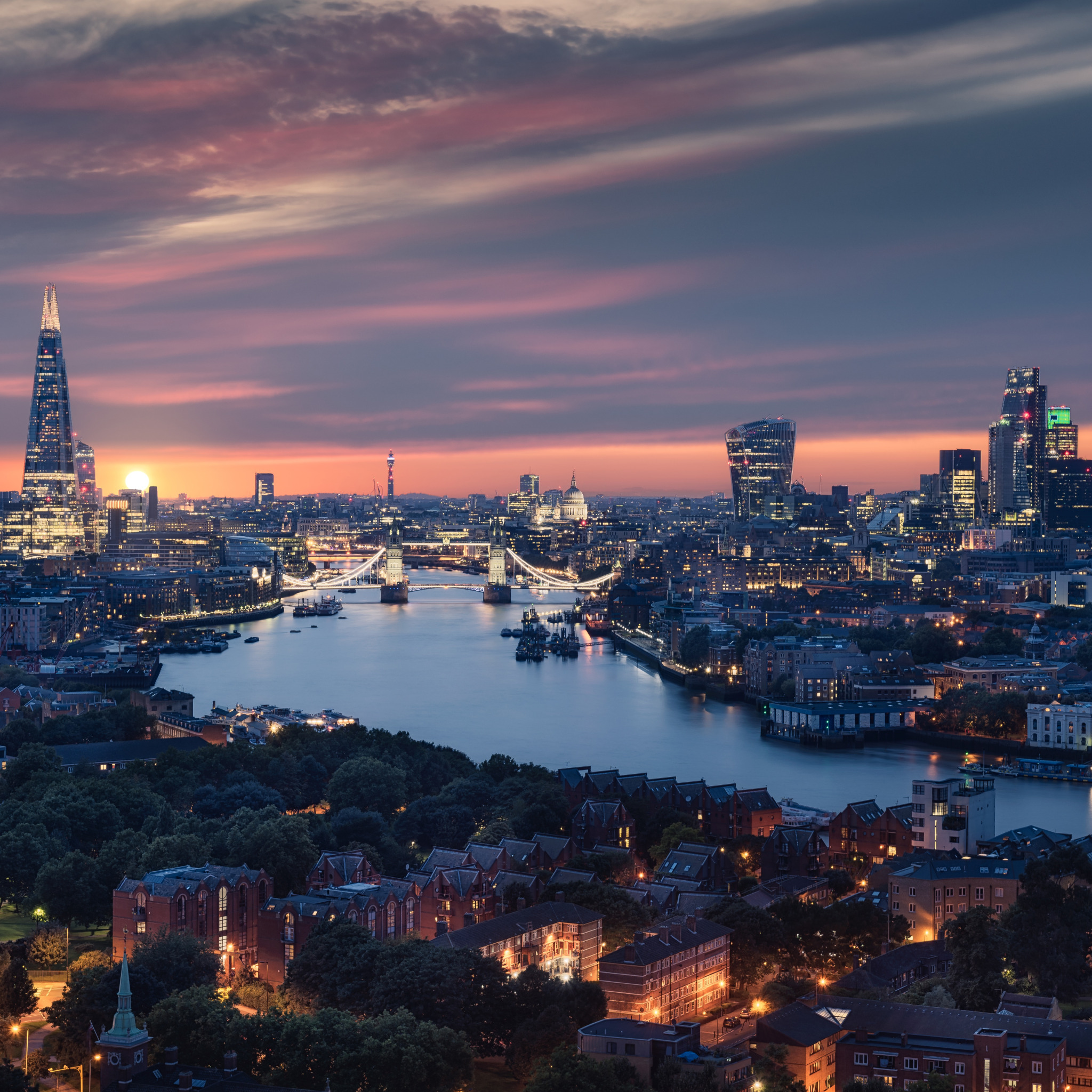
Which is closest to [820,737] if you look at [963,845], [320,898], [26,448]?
[963,845]

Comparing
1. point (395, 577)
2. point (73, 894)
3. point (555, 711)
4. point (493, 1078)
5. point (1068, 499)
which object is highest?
point (1068, 499)

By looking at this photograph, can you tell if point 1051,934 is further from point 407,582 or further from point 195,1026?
point 407,582

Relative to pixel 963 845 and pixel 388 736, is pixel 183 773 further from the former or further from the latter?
pixel 963 845

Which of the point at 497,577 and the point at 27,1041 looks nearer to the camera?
the point at 27,1041

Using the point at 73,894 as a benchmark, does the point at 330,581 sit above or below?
below

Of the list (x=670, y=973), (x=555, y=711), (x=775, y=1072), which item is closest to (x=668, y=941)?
(x=670, y=973)

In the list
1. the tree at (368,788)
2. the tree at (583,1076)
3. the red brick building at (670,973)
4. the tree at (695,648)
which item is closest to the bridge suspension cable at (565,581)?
the tree at (695,648)
